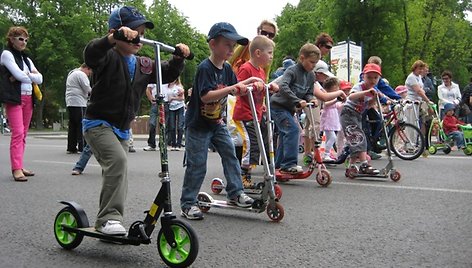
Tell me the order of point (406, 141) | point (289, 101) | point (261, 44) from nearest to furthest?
point (261, 44) → point (289, 101) → point (406, 141)

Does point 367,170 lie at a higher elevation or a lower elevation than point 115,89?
lower

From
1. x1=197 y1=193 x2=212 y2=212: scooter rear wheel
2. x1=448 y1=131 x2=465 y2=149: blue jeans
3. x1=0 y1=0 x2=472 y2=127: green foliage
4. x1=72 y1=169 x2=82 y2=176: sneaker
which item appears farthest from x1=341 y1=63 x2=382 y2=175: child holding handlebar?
x1=0 y1=0 x2=472 y2=127: green foliage

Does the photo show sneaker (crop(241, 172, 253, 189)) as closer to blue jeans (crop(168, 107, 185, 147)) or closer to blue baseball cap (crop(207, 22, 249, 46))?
blue baseball cap (crop(207, 22, 249, 46))

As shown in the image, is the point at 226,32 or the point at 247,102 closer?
the point at 226,32

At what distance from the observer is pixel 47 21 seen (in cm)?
4581

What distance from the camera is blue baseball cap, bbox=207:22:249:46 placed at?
4547mm

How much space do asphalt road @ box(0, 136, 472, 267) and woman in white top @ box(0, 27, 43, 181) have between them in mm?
478

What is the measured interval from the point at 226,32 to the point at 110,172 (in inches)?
62.4

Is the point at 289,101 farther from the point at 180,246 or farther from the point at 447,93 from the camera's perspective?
the point at 447,93

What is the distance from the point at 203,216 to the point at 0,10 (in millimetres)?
48748

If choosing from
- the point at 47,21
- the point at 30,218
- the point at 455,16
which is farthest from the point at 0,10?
the point at 30,218

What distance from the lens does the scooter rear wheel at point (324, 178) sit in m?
6.66

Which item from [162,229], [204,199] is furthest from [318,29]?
[162,229]

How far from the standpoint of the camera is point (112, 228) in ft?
11.7
